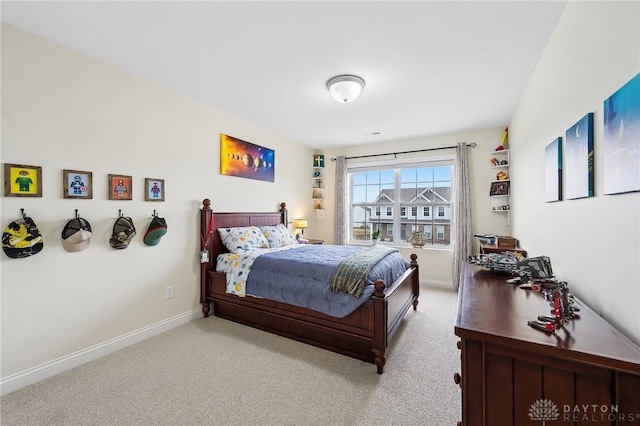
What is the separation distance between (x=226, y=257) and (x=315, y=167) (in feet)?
9.68

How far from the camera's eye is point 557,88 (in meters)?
1.84

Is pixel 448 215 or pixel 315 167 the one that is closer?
pixel 448 215

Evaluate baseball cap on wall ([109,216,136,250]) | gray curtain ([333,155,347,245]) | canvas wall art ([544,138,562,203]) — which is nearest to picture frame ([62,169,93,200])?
baseball cap on wall ([109,216,136,250])

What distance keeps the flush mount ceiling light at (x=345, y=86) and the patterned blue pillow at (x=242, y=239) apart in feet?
6.71

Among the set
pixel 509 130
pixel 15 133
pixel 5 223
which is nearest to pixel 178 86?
pixel 15 133

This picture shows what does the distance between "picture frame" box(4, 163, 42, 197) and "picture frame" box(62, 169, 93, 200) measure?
15 cm

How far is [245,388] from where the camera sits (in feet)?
6.20

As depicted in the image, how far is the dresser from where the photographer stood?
2.74 ft

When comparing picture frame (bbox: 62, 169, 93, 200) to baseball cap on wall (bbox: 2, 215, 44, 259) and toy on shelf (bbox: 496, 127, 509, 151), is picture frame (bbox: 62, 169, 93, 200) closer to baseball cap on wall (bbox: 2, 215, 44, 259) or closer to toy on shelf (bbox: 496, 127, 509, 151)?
baseball cap on wall (bbox: 2, 215, 44, 259)

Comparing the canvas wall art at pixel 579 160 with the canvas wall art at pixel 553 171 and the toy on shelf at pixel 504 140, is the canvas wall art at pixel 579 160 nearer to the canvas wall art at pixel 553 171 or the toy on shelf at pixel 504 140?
the canvas wall art at pixel 553 171

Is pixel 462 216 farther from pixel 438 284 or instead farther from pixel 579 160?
pixel 579 160

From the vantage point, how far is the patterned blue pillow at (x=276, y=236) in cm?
377

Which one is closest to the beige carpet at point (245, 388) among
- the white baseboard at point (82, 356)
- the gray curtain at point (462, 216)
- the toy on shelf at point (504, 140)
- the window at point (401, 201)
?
the white baseboard at point (82, 356)

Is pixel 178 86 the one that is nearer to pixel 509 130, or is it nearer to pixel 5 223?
pixel 5 223
